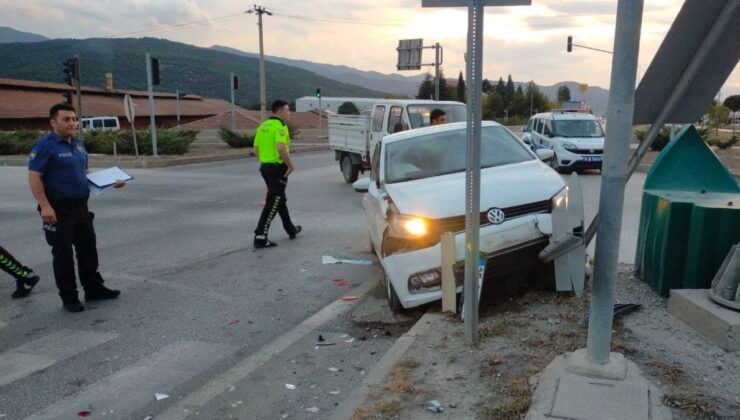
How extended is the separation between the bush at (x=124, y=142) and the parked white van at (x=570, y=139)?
574 inches

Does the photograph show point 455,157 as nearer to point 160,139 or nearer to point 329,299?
point 329,299

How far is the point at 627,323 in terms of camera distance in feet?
14.0

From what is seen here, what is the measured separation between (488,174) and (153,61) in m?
21.0

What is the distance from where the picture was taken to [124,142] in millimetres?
26562

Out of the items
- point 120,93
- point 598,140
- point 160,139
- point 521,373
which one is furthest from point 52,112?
point 120,93

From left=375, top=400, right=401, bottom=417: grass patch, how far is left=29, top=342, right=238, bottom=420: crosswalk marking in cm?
149

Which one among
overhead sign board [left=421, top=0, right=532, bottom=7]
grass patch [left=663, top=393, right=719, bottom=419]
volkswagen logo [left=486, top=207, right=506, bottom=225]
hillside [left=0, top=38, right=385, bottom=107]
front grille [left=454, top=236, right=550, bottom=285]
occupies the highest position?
hillside [left=0, top=38, right=385, bottom=107]

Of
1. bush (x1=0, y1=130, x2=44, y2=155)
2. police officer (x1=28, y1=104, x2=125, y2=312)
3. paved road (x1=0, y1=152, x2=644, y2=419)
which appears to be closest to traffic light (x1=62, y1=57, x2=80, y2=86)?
bush (x1=0, y1=130, x2=44, y2=155)

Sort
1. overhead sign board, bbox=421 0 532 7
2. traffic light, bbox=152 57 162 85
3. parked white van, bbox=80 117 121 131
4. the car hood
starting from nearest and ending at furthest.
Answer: overhead sign board, bbox=421 0 532 7, the car hood, traffic light, bbox=152 57 162 85, parked white van, bbox=80 117 121 131

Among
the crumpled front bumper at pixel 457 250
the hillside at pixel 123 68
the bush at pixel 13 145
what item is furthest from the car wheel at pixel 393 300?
the hillside at pixel 123 68

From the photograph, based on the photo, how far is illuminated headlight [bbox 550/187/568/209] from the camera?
5406mm

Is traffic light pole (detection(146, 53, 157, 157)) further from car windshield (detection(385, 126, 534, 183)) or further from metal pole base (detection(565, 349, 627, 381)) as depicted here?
metal pole base (detection(565, 349, 627, 381))

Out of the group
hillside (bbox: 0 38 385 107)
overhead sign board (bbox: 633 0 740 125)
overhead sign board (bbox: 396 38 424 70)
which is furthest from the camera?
hillside (bbox: 0 38 385 107)

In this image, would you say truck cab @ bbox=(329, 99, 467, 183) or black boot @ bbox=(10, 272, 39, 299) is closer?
black boot @ bbox=(10, 272, 39, 299)
